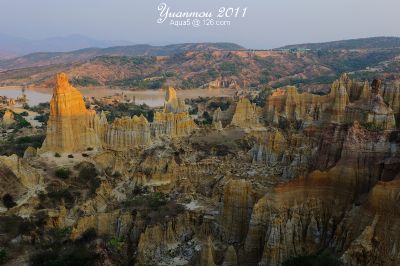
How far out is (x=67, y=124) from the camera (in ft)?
146

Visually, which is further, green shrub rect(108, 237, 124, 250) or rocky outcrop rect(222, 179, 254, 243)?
green shrub rect(108, 237, 124, 250)

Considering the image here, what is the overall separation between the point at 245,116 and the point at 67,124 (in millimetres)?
22386

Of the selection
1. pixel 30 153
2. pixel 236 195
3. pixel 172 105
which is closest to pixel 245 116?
pixel 172 105

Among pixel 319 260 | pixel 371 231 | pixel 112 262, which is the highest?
pixel 371 231

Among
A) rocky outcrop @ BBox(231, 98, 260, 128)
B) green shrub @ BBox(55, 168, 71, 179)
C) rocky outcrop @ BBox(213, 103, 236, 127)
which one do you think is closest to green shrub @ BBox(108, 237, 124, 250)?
green shrub @ BBox(55, 168, 71, 179)

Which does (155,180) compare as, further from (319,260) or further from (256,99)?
(256,99)

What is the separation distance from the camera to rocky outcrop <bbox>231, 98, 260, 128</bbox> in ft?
→ 187

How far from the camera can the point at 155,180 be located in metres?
39.7

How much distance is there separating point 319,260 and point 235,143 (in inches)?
1202

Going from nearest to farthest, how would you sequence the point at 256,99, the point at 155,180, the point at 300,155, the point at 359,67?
the point at 300,155 < the point at 155,180 < the point at 256,99 < the point at 359,67

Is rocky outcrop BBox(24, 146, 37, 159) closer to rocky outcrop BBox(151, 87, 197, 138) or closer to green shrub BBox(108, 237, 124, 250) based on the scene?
rocky outcrop BBox(151, 87, 197, 138)

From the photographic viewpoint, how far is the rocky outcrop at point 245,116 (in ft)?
187

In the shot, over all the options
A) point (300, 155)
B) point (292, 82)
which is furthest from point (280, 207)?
→ point (292, 82)

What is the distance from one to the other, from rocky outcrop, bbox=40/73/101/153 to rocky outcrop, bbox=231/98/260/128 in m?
18.0
